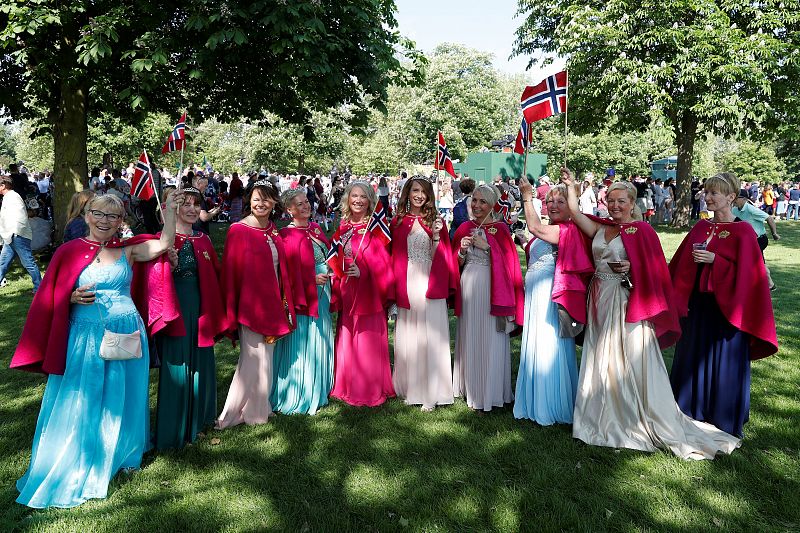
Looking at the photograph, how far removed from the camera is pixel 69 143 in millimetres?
13773

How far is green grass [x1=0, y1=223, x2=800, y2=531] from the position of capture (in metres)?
4.21

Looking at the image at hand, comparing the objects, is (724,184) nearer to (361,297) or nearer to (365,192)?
(365,192)

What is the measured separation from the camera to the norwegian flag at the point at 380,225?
19.9 ft

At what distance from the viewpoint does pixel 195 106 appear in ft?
51.1

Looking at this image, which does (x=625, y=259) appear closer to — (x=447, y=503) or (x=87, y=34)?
(x=447, y=503)

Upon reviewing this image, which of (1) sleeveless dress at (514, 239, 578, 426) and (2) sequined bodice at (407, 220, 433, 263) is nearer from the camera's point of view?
(1) sleeveless dress at (514, 239, 578, 426)

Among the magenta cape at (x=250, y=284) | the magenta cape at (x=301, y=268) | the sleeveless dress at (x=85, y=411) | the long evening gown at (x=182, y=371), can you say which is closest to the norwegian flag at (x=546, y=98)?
the magenta cape at (x=301, y=268)

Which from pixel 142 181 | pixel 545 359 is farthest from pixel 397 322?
pixel 142 181

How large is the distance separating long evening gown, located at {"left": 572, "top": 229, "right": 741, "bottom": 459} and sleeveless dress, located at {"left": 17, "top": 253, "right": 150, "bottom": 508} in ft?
13.1

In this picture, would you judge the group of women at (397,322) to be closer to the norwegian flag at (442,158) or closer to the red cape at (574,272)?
the red cape at (574,272)

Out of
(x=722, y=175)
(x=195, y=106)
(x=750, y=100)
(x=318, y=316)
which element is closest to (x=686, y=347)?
(x=722, y=175)

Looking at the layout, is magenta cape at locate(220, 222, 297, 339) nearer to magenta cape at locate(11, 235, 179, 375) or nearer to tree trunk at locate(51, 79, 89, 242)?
magenta cape at locate(11, 235, 179, 375)

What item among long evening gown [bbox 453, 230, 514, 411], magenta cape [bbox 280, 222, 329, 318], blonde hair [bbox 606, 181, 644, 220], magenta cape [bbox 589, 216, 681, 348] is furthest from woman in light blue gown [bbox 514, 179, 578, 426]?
magenta cape [bbox 280, 222, 329, 318]

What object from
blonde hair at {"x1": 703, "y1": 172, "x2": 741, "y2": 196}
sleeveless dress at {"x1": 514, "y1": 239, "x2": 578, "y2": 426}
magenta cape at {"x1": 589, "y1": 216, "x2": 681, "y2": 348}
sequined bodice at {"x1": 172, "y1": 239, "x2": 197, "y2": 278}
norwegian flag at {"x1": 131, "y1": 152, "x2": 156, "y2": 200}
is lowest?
sleeveless dress at {"x1": 514, "y1": 239, "x2": 578, "y2": 426}
